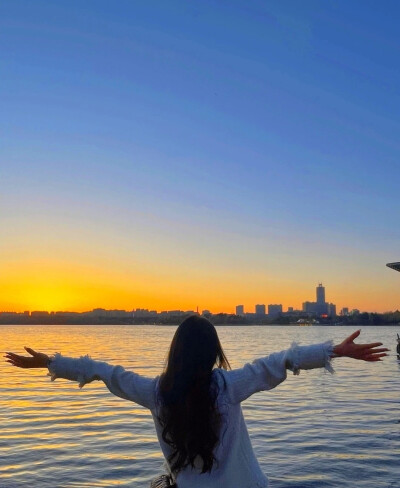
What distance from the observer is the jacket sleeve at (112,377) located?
16.6 ft

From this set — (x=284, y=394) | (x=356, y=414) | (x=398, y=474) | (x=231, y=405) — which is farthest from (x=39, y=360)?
(x=284, y=394)

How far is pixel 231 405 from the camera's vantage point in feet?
16.1

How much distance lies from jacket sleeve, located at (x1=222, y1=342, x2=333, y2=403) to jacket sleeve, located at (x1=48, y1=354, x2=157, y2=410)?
0.63m

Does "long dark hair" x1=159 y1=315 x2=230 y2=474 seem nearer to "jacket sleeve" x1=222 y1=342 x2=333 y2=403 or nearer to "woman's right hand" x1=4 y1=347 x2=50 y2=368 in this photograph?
"jacket sleeve" x1=222 y1=342 x2=333 y2=403

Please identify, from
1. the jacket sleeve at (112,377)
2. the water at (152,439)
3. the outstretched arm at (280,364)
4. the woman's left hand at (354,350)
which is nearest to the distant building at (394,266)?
the water at (152,439)

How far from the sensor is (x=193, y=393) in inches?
190

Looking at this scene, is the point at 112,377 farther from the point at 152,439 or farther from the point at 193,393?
the point at 152,439

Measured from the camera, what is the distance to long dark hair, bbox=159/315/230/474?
4.82 m

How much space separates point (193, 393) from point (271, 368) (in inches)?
23.1

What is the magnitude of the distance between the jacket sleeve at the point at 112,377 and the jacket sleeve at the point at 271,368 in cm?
63

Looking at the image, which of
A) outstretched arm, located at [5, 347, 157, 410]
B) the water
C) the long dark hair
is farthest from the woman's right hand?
the water

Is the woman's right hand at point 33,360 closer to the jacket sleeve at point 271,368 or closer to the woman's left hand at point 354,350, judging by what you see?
the jacket sleeve at point 271,368

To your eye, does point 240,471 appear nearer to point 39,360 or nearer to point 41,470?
point 39,360

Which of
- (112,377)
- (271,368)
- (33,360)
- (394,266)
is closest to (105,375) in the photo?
(112,377)
